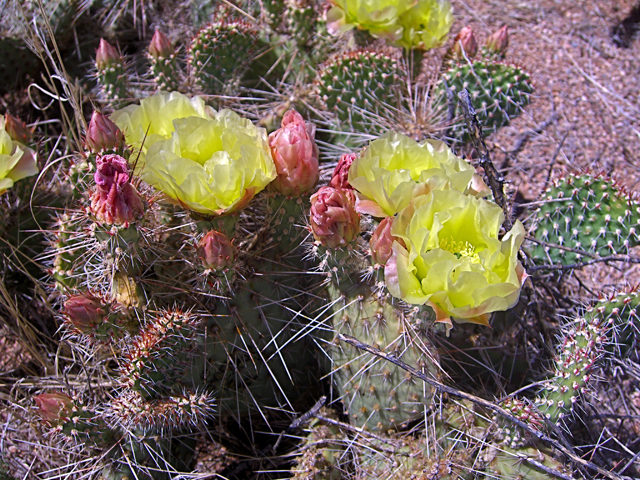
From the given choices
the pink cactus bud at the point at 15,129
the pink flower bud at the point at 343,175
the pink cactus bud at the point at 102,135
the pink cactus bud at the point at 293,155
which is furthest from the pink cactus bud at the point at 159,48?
the pink flower bud at the point at 343,175

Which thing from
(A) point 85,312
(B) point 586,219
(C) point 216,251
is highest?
(C) point 216,251

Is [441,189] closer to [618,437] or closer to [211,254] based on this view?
[211,254]

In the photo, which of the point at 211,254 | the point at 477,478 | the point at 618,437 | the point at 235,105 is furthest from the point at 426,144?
the point at 618,437

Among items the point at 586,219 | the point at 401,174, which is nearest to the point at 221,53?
the point at 401,174

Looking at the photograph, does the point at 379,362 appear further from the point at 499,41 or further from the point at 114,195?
the point at 499,41

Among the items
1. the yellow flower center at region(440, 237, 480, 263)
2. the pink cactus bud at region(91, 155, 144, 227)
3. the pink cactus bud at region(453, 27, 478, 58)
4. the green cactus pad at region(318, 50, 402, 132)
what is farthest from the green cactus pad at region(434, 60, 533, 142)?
the pink cactus bud at region(91, 155, 144, 227)
